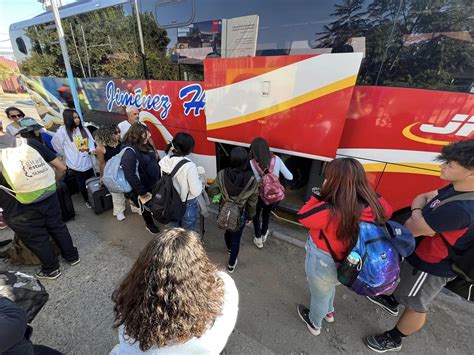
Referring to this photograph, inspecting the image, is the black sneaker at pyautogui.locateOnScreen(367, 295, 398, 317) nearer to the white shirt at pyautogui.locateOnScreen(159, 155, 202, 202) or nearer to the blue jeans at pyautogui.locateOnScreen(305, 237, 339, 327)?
the blue jeans at pyautogui.locateOnScreen(305, 237, 339, 327)

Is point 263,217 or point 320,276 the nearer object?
point 320,276

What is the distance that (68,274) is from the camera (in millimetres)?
2639

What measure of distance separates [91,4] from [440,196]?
602 cm

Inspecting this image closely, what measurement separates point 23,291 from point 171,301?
4.16 ft

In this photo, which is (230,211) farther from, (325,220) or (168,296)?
(168,296)

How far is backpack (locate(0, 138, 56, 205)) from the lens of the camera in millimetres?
2000

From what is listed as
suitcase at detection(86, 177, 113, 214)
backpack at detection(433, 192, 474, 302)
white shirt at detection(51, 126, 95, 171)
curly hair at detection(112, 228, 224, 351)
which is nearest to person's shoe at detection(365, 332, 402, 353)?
backpack at detection(433, 192, 474, 302)

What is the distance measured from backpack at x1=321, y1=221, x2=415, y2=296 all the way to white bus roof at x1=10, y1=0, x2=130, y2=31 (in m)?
4.69

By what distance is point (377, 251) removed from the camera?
1395mm

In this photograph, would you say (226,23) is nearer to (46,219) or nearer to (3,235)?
(46,219)

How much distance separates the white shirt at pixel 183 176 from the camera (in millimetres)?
2318

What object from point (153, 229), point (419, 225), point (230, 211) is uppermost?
point (419, 225)

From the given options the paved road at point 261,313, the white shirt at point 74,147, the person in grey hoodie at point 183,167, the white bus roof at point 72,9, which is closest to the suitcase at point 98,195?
the white shirt at point 74,147

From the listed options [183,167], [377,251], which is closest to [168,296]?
[377,251]
